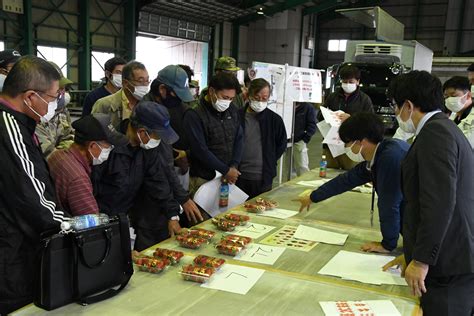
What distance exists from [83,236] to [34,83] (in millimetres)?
574

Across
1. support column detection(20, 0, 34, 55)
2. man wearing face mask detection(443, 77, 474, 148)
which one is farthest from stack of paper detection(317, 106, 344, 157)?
support column detection(20, 0, 34, 55)

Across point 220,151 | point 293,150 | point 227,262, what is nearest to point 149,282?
point 227,262

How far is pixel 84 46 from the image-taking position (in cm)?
1146

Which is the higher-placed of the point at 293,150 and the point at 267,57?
the point at 267,57

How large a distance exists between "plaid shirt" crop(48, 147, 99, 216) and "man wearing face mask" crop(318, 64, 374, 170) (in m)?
2.81

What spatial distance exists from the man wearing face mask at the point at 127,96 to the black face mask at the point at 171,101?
0.56ft

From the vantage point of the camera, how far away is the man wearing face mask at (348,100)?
14.0ft

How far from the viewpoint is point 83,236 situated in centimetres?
140

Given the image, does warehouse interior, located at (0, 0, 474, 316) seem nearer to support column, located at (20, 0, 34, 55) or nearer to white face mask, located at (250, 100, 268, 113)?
white face mask, located at (250, 100, 268, 113)

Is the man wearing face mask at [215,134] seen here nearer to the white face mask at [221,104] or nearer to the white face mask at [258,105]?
the white face mask at [221,104]

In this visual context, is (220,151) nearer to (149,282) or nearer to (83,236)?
(149,282)

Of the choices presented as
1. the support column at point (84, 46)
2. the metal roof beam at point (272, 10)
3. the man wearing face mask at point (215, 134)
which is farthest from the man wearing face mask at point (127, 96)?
the metal roof beam at point (272, 10)

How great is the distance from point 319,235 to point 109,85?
2.24m

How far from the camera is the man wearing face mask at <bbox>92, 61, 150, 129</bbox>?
3072 mm
